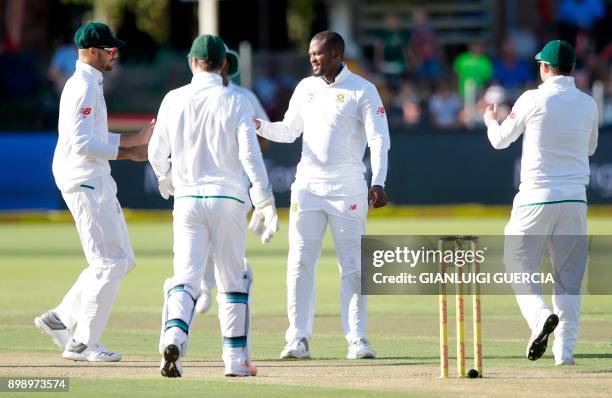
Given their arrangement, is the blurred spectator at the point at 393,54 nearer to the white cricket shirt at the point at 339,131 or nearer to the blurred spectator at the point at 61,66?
the blurred spectator at the point at 61,66

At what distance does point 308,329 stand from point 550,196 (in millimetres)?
2041

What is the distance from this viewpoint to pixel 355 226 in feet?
36.2

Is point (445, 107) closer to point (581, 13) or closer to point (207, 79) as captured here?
point (581, 13)

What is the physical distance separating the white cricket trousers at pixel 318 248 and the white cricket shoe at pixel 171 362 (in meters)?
1.77

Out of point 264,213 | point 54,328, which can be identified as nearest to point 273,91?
point 54,328

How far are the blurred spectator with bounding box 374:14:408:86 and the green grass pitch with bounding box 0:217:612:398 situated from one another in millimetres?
11574

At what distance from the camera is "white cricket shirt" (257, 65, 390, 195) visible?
11.0 meters

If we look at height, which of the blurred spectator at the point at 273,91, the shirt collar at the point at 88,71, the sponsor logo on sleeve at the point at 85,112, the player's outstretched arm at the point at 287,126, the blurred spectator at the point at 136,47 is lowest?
the blurred spectator at the point at 273,91

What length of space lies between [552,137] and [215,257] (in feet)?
8.22

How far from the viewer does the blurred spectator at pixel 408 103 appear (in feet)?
90.7

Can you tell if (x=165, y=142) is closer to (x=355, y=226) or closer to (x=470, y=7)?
(x=355, y=226)

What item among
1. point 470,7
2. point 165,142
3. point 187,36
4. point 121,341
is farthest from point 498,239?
point 187,36

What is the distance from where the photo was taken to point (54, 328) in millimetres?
10883

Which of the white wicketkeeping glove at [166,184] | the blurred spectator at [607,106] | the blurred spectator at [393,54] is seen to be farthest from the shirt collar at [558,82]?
the blurred spectator at [393,54]
